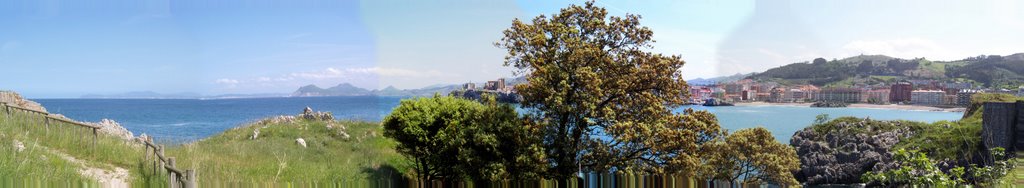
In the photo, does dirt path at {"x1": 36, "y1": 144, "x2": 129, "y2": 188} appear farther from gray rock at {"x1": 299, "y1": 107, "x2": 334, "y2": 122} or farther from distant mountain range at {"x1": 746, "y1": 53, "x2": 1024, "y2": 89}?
distant mountain range at {"x1": 746, "y1": 53, "x2": 1024, "y2": 89}

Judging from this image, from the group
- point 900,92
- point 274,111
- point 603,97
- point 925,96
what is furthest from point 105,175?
point 274,111

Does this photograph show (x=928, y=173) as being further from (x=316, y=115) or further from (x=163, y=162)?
(x=316, y=115)

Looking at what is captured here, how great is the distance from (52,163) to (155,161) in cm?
83

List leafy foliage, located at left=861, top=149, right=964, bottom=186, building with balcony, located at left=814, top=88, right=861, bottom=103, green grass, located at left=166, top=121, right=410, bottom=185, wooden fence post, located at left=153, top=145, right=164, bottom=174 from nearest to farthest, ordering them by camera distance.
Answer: leafy foliage, located at left=861, top=149, right=964, bottom=186, wooden fence post, located at left=153, top=145, right=164, bottom=174, green grass, located at left=166, top=121, right=410, bottom=185, building with balcony, located at left=814, top=88, right=861, bottom=103

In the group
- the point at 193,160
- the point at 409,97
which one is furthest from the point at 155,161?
the point at 409,97

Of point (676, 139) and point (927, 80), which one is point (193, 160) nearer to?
point (676, 139)

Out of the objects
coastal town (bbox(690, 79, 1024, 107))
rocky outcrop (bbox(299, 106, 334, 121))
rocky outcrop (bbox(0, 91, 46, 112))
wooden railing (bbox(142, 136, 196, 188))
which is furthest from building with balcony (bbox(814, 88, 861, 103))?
rocky outcrop (bbox(0, 91, 46, 112))

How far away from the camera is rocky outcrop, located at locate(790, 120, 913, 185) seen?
1166 cm

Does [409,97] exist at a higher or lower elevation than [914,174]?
higher

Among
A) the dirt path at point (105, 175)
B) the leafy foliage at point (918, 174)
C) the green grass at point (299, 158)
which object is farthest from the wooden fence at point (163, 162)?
the leafy foliage at point (918, 174)

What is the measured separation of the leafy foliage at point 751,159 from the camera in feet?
19.5

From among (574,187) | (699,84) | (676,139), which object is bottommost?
(574,187)

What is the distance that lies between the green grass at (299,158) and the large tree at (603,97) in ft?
7.89

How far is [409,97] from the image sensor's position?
7141 millimetres
